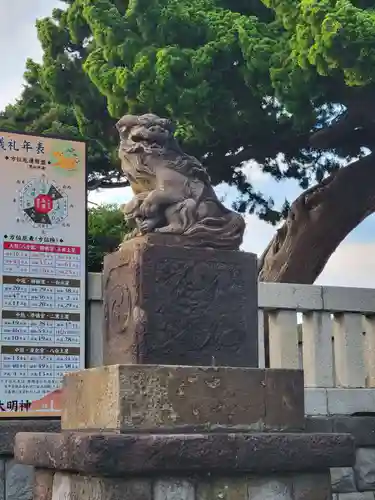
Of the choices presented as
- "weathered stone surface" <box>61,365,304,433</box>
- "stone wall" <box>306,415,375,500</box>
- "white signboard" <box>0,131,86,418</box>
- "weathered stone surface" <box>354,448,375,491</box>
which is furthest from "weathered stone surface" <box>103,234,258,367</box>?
"weathered stone surface" <box>354,448,375,491</box>

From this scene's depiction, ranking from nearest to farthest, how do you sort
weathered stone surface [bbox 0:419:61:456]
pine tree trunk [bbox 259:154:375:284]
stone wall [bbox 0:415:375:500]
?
weathered stone surface [bbox 0:419:61:456], stone wall [bbox 0:415:375:500], pine tree trunk [bbox 259:154:375:284]

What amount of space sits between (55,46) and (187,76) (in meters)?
2.76

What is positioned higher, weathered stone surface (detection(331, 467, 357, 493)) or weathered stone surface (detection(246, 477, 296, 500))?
weathered stone surface (detection(246, 477, 296, 500))

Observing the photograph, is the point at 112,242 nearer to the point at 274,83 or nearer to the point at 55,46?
the point at 55,46

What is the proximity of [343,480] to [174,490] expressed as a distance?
2.67m

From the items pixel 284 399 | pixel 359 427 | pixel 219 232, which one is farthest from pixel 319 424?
pixel 219 232

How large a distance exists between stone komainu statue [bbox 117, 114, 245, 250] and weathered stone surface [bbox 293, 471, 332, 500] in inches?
53.8

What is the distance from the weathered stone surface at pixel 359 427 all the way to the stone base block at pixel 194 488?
6.40ft

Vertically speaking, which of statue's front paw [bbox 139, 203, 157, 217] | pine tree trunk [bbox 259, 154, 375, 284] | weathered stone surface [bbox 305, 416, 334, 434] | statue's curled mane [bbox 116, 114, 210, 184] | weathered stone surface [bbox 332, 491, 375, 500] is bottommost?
weathered stone surface [bbox 332, 491, 375, 500]

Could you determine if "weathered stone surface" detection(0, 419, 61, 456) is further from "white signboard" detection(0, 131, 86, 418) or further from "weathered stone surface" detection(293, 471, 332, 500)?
"weathered stone surface" detection(293, 471, 332, 500)

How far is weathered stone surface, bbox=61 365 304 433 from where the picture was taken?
4121mm

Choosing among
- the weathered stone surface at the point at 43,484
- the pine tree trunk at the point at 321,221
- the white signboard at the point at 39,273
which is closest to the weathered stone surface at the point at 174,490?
the weathered stone surface at the point at 43,484

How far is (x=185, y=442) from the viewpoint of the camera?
3896 mm

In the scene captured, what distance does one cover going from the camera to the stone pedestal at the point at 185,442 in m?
3.85
